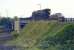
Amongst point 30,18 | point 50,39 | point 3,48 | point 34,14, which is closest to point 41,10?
point 34,14

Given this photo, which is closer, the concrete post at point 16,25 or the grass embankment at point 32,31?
the grass embankment at point 32,31

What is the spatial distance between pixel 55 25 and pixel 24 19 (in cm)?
899

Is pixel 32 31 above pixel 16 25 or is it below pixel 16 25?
below

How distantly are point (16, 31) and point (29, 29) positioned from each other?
1.80m

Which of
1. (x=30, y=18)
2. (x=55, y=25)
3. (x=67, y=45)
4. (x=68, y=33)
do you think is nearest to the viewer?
(x=67, y=45)

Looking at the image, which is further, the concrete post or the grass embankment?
the concrete post

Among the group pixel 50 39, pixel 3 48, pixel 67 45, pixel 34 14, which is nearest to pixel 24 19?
pixel 34 14

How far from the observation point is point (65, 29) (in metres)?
15.1

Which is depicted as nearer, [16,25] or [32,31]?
[32,31]

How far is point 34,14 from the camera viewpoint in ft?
82.4

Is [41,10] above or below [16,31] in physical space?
above

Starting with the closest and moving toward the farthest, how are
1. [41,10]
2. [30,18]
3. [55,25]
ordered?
[55,25], [41,10], [30,18]

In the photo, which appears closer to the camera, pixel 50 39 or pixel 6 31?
pixel 50 39

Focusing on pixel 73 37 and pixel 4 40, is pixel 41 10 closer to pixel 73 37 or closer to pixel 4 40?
pixel 4 40
